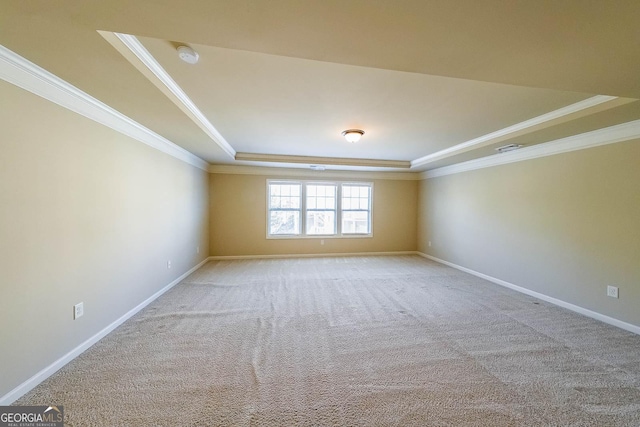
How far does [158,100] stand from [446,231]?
18.9ft

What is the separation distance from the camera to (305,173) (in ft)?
19.7

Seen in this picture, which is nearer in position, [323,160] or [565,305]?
[565,305]

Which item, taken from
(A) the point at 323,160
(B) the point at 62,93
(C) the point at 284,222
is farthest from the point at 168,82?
(C) the point at 284,222

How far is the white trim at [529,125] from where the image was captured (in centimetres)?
224

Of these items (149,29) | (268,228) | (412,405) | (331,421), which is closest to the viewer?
(149,29)

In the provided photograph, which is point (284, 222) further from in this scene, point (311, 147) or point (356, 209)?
point (311, 147)

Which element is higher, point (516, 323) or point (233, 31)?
point (233, 31)

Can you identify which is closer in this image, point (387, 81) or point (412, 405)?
point (412, 405)

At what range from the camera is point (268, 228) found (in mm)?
5910

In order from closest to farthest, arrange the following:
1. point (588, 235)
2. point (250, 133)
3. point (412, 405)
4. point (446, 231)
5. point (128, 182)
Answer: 1. point (412, 405)
2. point (128, 182)
3. point (588, 235)
4. point (250, 133)
5. point (446, 231)

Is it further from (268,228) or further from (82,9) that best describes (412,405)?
(268,228)

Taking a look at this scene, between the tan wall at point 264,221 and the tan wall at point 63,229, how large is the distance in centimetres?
245

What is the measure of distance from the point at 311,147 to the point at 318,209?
2.22 meters

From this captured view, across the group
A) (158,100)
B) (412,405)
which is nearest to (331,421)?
(412,405)
